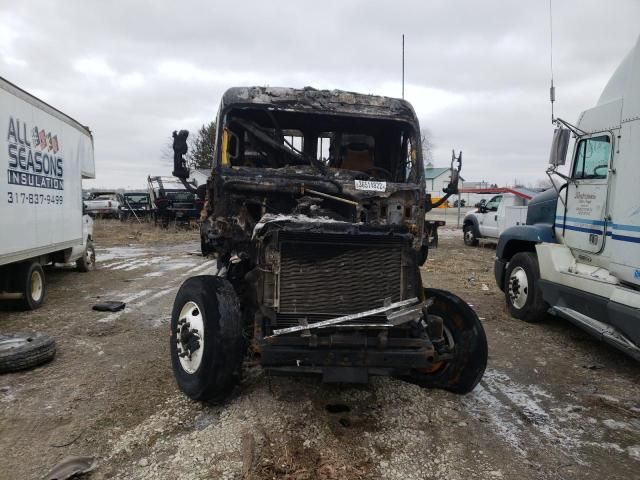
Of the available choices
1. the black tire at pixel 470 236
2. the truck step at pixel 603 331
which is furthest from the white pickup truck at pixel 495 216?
the truck step at pixel 603 331

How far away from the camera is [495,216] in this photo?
54.7 feet

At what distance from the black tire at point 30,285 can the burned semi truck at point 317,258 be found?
387cm

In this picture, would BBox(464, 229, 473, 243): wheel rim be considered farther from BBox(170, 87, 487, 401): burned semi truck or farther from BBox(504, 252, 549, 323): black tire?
BBox(170, 87, 487, 401): burned semi truck

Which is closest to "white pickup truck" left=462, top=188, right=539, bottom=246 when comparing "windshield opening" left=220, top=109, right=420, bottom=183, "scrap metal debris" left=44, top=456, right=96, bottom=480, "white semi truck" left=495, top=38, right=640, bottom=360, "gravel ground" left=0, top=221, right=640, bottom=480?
"white semi truck" left=495, top=38, right=640, bottom=360

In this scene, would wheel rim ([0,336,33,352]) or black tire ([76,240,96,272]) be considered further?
black tire ([76,240,96,272])

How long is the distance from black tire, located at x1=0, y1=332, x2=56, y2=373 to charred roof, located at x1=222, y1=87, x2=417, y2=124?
319 cm

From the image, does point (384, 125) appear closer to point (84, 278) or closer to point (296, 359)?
point (296, 359)

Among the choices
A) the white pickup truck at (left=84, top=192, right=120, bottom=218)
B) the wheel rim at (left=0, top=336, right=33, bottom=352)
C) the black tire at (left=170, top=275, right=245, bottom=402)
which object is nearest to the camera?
the black tire at (left=170, top=275, right=245, bottom=402)

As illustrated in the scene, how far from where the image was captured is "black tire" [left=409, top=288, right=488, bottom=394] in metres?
4.15

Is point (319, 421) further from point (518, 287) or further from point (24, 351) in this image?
point (518, 287)

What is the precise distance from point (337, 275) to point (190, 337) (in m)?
1.36

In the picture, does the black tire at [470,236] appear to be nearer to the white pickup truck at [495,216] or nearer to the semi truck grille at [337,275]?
the white pickup truck at [495,216]

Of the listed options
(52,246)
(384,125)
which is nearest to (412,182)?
(384,125)

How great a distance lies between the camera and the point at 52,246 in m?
8.11
